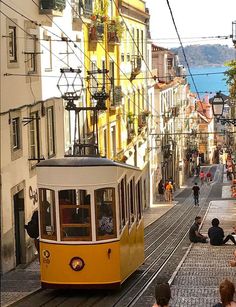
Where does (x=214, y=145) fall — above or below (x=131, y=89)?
below

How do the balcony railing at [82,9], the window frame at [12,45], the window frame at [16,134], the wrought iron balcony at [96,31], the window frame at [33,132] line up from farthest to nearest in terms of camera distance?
the wrought iron balcony at [96,31]
the balcony railing at [82,9]
the window frame at [33,132]
the window frame at [16,134]
the window frame at [12,45]

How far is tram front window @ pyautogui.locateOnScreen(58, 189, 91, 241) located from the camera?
13.5 meters

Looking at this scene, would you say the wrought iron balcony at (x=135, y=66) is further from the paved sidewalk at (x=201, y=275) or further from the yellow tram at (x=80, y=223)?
the yellow tram at (x=80, y=223)

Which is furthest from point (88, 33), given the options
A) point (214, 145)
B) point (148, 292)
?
point (214, 145)

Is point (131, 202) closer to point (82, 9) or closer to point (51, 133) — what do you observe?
point (51, 133)

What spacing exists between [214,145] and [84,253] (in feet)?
412

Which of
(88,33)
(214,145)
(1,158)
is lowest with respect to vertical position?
(214,145)

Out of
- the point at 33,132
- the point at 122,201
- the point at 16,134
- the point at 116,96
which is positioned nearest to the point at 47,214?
the point at 122,201

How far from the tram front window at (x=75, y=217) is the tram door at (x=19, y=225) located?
19.1 feet

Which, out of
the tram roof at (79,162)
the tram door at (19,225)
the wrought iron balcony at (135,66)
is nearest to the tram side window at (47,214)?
the tram roof at (79,162)

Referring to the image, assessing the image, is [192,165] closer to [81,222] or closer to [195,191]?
[195,191]

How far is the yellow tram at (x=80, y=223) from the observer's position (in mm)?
13531

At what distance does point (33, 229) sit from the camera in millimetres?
16797

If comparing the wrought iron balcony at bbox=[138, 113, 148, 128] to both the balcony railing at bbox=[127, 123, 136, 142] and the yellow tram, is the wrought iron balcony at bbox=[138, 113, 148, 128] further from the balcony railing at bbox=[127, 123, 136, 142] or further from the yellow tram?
the yellow tram
